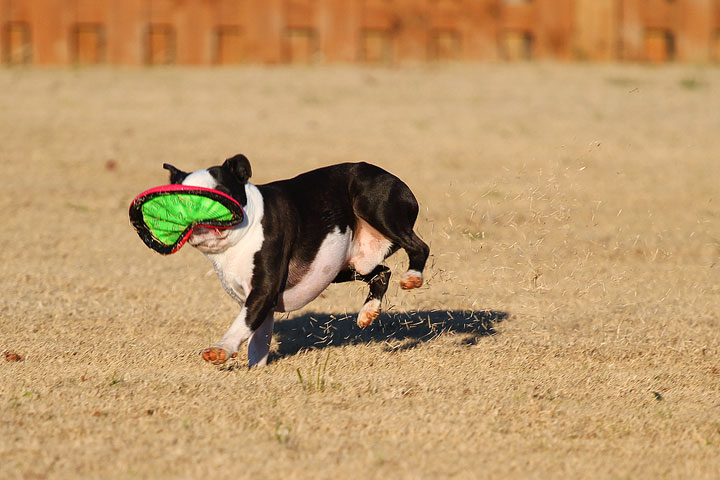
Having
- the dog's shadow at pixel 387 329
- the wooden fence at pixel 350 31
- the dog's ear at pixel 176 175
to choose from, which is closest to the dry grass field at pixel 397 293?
the dog's shadow at pixel 387 329

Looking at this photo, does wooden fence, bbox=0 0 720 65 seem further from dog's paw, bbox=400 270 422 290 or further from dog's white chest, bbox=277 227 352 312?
dog's paw, bbox=400 270 422 290

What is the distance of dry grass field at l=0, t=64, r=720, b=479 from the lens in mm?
3838

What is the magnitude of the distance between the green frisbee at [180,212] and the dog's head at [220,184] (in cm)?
6

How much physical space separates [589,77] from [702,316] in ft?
28.0

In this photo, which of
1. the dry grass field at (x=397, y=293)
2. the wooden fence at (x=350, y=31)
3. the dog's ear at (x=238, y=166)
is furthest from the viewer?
the wooden fence at (x=350, y=31)

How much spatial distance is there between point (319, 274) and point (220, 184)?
0.74m

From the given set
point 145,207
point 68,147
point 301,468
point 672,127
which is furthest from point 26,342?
point 672,127

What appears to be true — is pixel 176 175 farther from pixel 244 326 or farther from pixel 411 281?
pixel 411 281

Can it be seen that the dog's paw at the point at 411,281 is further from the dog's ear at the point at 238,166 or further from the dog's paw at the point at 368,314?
the dog's ear at the point at 238,166

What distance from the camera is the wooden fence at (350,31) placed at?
12.5 meters

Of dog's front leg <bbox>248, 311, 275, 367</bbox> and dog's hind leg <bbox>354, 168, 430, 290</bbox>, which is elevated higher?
dog's hind leg <bbox>354, 168, 430, 290</bbox>

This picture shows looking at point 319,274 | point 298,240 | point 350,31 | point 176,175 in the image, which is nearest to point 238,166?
point 176,175

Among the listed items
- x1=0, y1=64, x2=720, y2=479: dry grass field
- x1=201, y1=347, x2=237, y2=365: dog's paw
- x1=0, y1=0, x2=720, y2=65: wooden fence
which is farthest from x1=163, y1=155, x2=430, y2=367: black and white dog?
x1=0, y1=0, x2=720, y2=65: wooden fence

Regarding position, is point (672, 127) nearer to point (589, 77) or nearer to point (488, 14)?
point (589, 77)
